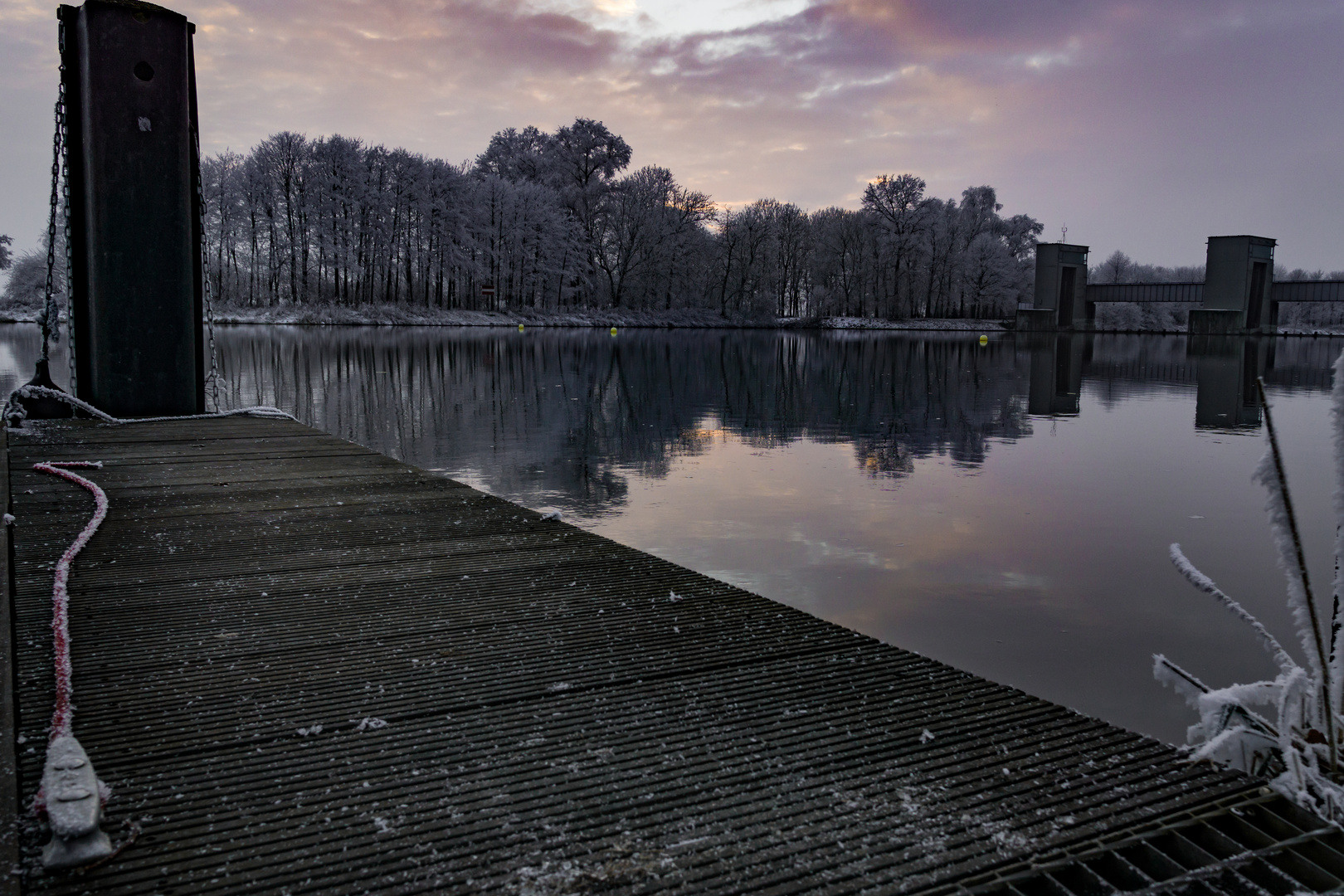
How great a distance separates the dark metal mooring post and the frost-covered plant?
8.73 meters

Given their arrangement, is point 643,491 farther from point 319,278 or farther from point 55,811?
point 319,278

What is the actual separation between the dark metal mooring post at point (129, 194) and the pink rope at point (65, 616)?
125 inches

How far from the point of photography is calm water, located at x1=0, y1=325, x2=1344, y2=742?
4801 mm

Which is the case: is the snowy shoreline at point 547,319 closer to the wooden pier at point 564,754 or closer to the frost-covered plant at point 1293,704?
the wooden pier at point 564,754

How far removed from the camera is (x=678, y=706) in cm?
259

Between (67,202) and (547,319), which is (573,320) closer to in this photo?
(547,319)

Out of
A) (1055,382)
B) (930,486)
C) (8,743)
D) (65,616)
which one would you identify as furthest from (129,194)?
(1055,382)

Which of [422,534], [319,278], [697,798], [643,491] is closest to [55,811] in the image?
[697,798]

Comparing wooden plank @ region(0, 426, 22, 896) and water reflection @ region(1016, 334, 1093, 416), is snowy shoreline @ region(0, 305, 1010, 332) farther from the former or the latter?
wooden plank @ region(0, 426, 22, 896)

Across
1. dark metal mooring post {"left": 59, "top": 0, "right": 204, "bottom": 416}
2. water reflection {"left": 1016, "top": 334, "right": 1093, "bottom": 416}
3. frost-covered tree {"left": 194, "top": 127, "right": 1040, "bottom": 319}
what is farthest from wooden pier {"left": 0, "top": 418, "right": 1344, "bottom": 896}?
frost-covered tree {"left": 194, "top": 127, "right": 1040, "bottom": 319}

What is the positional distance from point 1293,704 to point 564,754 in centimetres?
191

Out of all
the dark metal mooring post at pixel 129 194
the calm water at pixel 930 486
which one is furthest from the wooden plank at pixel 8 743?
the dark metal mooring post at pixel 129 194

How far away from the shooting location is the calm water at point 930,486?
480 centimetres

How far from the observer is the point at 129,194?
26.2ft
